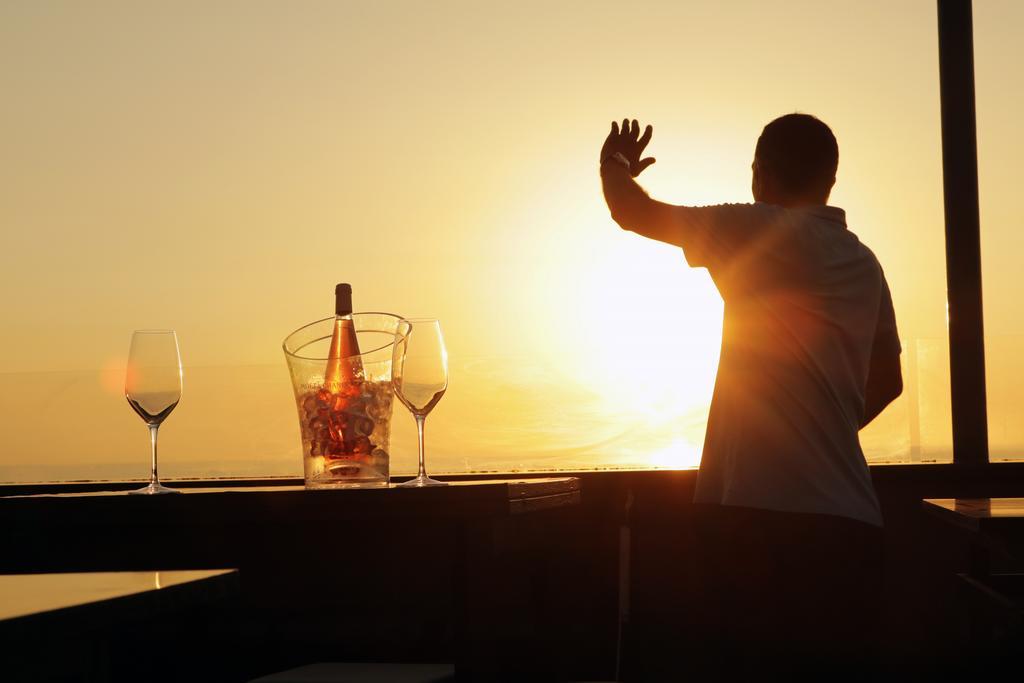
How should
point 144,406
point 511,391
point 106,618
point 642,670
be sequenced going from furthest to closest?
point 511,391 < point 642,670 < point 144,406 < point 106,618

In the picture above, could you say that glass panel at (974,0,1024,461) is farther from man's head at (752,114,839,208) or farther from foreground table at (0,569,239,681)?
foreground table at (0,569,239,681)

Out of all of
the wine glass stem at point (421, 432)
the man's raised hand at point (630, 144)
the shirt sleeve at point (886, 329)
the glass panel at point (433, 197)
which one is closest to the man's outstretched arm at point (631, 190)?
the man's raised hand at point (630, 144)

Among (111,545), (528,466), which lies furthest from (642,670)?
(111,545)

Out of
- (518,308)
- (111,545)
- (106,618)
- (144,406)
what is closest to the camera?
(106,618)

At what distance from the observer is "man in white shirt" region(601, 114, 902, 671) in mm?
1465

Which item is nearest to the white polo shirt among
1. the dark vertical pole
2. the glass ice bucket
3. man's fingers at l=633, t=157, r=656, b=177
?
man's fingers at l=633, t=157, r=656, b=177

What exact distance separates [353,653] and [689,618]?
96cm

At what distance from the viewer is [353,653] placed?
6.15 feet

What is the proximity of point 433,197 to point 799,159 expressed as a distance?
1.78 m

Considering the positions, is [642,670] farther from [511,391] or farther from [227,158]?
[227,158]

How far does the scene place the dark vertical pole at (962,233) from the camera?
264cm

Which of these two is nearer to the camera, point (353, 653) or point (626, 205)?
point (626, 205)

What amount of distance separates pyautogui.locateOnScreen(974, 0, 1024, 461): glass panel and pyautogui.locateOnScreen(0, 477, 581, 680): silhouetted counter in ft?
4.48

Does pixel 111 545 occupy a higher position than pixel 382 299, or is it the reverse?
pixel 382 299
